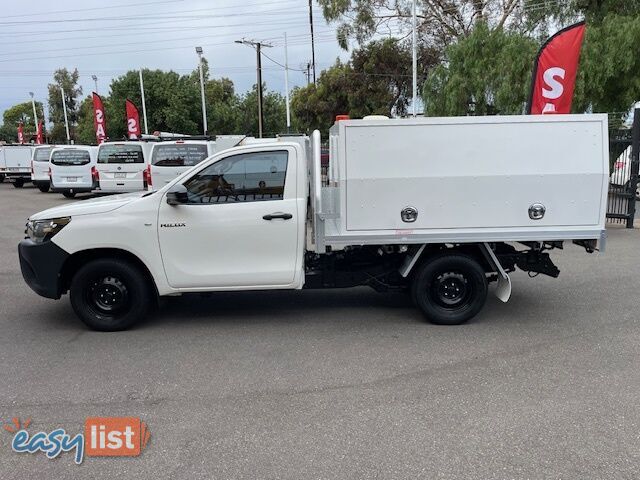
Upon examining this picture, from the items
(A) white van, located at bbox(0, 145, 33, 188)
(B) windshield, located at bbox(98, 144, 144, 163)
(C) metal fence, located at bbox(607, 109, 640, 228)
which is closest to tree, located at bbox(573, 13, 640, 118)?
(C) metal fence, located at bbox(607, 109, 640, 228)

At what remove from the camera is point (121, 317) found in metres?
5.75

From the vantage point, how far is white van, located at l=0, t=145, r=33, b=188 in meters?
27.3

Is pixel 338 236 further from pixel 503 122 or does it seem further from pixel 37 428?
pixel 37 428

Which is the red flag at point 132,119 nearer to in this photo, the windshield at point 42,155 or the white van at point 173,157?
the windshield at point 42,155

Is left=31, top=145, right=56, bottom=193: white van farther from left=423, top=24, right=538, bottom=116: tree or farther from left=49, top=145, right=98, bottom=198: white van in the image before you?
left=423, top=24, right=538, bottom=116: tree

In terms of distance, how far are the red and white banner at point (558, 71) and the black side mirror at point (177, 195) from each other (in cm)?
787

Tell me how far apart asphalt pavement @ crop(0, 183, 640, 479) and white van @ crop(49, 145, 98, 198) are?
1309cm

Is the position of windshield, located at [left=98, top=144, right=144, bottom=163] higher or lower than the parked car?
higher

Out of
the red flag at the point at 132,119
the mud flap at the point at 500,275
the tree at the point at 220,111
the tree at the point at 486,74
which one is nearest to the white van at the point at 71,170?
the red flag at the point at 132,119

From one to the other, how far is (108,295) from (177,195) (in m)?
1.29

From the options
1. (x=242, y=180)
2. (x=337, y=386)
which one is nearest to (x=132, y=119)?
(x=242, y=180)

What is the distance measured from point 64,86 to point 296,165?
10647cm

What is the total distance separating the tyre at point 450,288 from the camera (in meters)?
5.80

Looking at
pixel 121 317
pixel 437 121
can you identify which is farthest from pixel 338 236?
pixel 121 317
